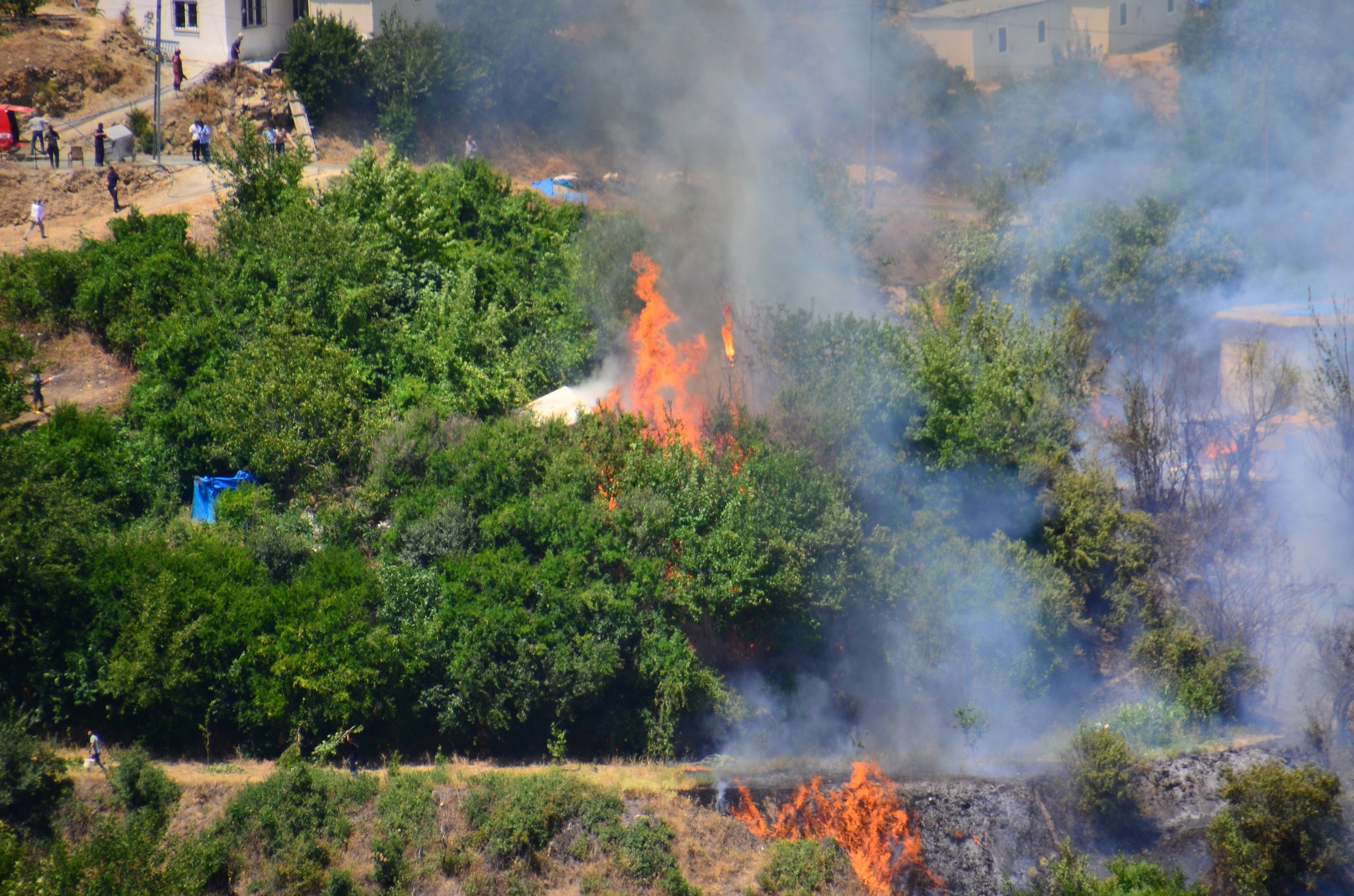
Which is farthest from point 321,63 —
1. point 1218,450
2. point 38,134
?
point 1218,450

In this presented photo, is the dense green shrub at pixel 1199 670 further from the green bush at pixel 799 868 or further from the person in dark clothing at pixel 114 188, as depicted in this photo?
the person in dark clothing at pixel 114 188

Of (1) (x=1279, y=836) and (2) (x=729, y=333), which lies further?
A: (2) (x=729, y=333)

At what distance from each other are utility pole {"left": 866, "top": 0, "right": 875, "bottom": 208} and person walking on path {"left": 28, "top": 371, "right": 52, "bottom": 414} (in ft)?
71.3

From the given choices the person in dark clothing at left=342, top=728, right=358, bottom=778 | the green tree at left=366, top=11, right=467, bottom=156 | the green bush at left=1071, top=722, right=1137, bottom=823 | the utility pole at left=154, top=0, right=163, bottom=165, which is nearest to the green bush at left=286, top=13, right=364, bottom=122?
the green tree at left=366, top=11, right=467, bottom=156

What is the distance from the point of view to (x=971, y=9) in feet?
145

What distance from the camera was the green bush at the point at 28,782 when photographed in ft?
55.2

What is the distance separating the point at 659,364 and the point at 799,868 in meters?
10.9

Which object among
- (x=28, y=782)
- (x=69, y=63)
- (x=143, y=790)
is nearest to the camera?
(x=28, y=782)

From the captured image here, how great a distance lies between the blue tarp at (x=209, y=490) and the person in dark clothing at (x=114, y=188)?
10267 millimetres

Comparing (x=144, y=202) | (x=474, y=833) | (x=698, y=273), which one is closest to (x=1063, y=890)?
(x=474, y=833)

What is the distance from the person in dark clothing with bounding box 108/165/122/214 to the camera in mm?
28422

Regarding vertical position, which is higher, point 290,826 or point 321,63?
point 321,63

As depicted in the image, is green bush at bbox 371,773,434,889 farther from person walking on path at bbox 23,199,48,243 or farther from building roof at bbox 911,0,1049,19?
building roof at bbox 911,0,1049,19

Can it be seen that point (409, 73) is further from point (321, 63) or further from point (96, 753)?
point (96, 753)
